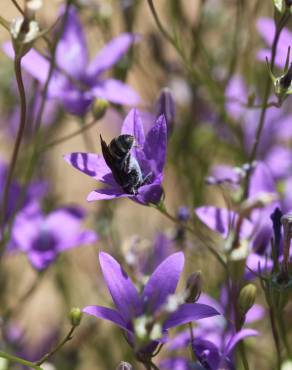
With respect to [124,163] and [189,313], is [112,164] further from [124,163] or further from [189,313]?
[189,313]

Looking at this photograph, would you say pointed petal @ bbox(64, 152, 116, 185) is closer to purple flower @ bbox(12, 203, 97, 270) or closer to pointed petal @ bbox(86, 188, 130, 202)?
pointed petal @ bbox(86, 188, 130, 202)

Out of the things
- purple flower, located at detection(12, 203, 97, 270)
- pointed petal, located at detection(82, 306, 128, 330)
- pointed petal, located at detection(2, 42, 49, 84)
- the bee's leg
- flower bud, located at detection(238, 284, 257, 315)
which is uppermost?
pointed petal, located at detection(2, 42, 49, 84)

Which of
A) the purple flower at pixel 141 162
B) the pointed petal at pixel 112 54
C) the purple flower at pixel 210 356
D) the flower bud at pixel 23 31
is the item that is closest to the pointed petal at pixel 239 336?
the purple flower at pixel 210 356

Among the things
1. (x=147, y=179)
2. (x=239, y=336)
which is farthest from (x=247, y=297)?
(x=147, y=179)

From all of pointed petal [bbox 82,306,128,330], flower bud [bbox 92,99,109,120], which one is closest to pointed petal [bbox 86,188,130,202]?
pointed petal [bbox 82,306,128,330]

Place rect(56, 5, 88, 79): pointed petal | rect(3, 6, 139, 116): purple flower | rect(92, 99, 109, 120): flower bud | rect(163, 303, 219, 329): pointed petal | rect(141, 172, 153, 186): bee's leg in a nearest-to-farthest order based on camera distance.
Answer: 1. rect(163, 303, 219, 329): pointed petal
2. rect(141, 172, 153, 186): bee's leg
3. rect(92, 99, 109, 120): flower bud
4. rect(3, 6, 139, 116): purple flower
5. rect(56, 5, 88, 79): pointed petal

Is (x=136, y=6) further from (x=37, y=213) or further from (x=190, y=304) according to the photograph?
(x=190, y=304)
